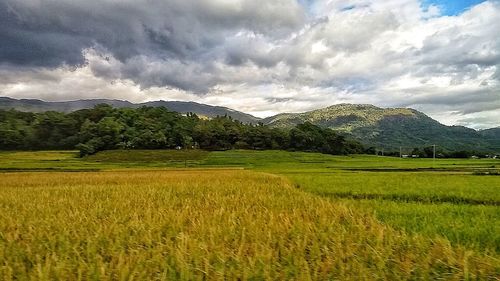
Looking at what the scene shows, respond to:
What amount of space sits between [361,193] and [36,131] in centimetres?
14011

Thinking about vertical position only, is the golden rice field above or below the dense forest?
A: below

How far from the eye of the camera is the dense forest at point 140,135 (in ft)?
384

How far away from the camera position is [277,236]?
708cm

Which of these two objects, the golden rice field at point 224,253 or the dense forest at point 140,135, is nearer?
the golden rice field at point 224,253

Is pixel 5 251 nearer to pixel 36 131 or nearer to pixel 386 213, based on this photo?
pixel 386 213

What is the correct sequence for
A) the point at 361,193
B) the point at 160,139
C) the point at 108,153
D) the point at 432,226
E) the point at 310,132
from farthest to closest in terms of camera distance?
the point at 310,132 < the point at 160,139 < the point at 108,153 < the point at 361,193 < the point at 432,226

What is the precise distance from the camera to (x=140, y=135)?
118188 millimetres

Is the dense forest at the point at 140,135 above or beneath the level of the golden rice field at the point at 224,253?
above

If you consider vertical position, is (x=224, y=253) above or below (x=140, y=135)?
below

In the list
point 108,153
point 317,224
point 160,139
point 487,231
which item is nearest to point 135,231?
point 317,224

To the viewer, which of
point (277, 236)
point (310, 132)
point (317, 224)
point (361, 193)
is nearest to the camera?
point (277, 236)

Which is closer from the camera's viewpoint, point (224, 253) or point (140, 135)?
point (224, 253)

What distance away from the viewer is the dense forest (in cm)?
11719

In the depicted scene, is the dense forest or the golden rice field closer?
the golden rice field
